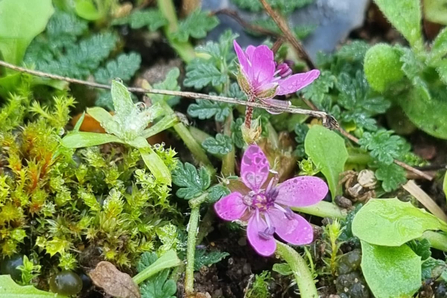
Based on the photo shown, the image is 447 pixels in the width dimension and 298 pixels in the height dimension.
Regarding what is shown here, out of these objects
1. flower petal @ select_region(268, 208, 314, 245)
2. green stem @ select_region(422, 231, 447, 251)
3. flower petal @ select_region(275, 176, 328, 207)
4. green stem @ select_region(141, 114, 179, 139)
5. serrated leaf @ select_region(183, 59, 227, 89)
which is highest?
serrated leaf @ select_region(183, 59, 227, 89)

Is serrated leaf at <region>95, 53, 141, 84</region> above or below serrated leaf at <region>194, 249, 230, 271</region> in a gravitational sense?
above

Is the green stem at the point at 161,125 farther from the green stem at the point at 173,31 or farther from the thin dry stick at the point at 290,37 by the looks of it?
the thin dry stick at the point at 290,37

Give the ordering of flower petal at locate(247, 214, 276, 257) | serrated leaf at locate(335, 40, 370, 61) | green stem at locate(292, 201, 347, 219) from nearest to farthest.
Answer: flower petal at locate(247, 214, 276, 257)
green stem at locate(292, 201, 347, 219)
serrated leaf at locate(335, 40, 370, 61)

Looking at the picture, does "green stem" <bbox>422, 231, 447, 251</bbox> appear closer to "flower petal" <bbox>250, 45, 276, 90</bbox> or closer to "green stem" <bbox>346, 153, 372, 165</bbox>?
"green stem" <bbox>346, 153, 372, 165</bbox>

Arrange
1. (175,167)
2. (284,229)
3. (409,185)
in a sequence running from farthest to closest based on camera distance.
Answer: (409,185)
(175,167)
(284,229)

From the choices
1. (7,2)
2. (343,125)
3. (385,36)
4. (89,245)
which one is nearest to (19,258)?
(89,245)

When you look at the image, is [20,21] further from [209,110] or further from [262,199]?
[262,199]

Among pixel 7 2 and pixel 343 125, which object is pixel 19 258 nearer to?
pixel 7 2

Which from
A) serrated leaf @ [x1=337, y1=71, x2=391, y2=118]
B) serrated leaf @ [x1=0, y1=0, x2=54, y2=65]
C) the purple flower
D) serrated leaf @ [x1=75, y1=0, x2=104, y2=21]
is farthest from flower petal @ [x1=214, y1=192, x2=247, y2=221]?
serrated leaf @ [x1=75, y1=0, x2=104, y2=21]
